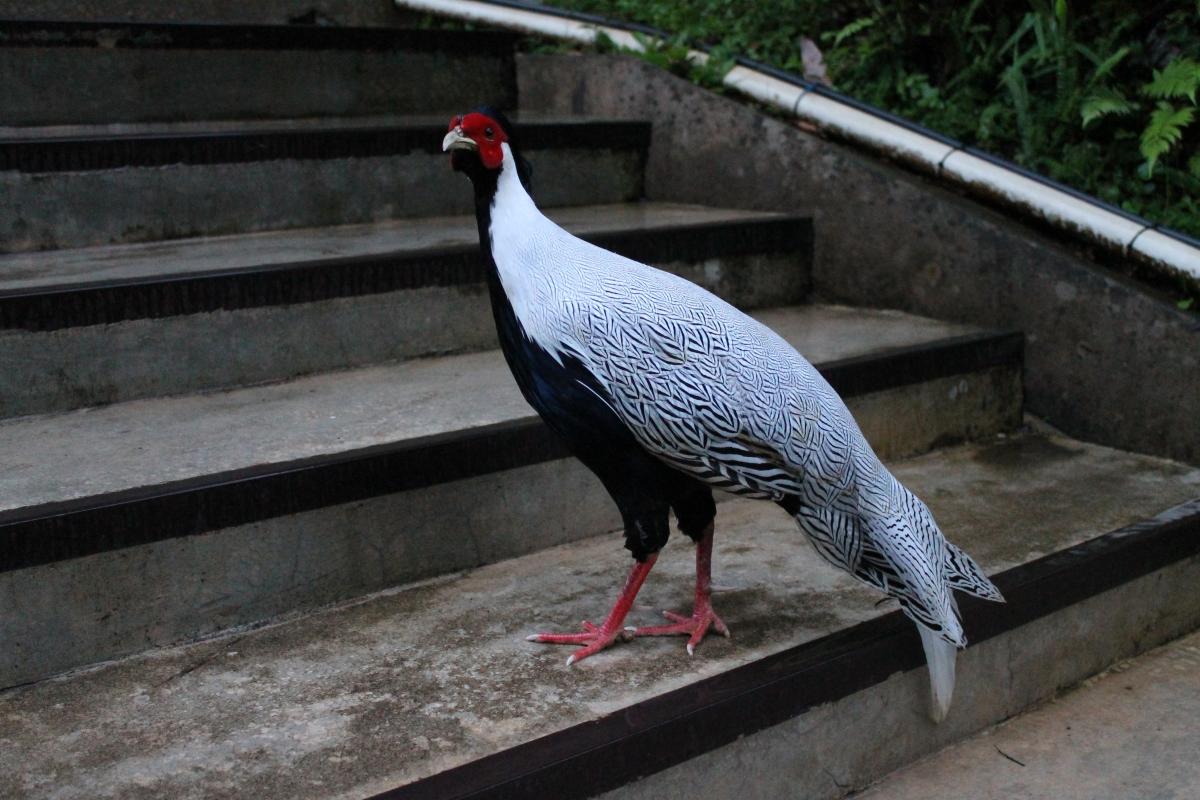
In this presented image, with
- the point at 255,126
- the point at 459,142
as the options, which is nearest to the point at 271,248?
the point at 255,126

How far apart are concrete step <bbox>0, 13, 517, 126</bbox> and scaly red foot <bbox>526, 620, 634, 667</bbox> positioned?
297cm

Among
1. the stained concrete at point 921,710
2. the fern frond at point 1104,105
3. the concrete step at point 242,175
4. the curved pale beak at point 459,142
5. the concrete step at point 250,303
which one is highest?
the fern frond at point 1104,105

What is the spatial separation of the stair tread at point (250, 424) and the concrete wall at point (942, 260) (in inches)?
23.8

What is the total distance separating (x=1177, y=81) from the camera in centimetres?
389

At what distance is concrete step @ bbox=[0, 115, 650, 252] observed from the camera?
3748 millimetres

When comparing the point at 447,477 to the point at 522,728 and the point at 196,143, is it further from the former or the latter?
the point at 196,143

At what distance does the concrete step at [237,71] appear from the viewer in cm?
436

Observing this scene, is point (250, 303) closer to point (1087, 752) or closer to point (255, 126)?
point (255, 126)

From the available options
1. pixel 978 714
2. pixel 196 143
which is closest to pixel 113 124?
pixel 196 143

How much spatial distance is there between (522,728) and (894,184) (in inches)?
107

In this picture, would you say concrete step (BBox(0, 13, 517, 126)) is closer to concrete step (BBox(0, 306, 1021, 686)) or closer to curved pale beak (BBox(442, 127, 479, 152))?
concrete step (BBox(0, 306, 1021, 686))

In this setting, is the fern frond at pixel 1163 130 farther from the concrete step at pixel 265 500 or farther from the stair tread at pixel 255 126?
the stair tread at pixel 255 126

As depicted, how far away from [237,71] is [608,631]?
3.15 metres

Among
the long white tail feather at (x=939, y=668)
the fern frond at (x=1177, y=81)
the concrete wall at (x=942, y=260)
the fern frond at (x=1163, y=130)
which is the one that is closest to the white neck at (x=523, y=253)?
the long white tail feather at (x=939, y=668)
